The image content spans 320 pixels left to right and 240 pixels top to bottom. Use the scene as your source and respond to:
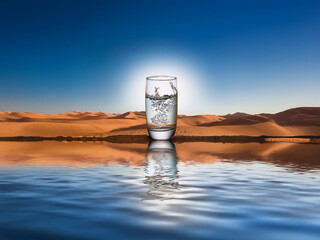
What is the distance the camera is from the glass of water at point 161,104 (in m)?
6.83

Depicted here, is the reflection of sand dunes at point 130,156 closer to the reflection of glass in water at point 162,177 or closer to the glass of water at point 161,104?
the reflection of glass in water at point 162,177

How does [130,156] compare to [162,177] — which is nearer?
[162,177]

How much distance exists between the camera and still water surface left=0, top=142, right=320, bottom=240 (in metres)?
1.52

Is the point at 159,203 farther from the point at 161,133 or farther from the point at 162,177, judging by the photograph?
the point at 161,133

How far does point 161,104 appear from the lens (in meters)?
6.86

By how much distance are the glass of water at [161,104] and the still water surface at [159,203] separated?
11.0 feet

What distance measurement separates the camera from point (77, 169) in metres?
3.51

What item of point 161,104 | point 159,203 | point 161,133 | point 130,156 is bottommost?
point 159,203

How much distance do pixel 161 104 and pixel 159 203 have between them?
16.1ft

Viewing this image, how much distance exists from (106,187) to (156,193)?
0.44 m

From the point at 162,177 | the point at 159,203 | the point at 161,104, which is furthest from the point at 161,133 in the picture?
the point at 159,203

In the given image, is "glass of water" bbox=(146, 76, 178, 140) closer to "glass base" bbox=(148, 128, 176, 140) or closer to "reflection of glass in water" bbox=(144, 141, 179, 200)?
"glass base" bbox=(148, 128, 176, 140)

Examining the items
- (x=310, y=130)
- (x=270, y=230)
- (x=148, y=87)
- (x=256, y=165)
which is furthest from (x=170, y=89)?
(x=310, y=130)

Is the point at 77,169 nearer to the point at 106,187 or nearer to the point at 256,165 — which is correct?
the point at 106,187
